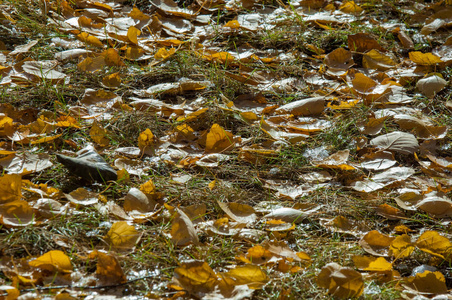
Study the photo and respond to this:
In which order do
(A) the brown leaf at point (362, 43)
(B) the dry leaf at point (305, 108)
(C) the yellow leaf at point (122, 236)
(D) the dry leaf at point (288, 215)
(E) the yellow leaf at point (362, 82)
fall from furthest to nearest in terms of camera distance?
(A) the brown leaf at point (362, 43), (E) the yellow leaf at point (362, 82), (B) the dry leaf at point (305, 108), (D) the dry leaf at point (288, 215), (C) the yellow leaf at point (122, 236)

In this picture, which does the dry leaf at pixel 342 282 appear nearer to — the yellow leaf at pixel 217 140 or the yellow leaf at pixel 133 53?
the yellow leaf at pixel 217 140

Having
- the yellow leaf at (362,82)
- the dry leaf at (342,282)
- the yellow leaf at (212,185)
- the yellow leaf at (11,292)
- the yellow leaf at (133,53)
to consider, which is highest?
the yellow leaf at (362,82)

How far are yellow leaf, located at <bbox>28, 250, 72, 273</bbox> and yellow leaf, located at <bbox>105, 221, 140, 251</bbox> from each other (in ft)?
0.47

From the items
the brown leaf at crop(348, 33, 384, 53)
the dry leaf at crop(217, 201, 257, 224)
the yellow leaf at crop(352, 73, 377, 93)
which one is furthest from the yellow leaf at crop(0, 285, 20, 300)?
the brown leaf at crop(348, 33, 384, 53)

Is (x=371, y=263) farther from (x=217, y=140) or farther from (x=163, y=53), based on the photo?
(x=163, y=53)

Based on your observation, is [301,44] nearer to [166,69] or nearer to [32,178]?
[166,69]

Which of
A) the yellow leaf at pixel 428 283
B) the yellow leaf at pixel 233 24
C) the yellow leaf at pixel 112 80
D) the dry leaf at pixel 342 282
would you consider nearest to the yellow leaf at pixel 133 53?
the yellow leaf at pixel 112 80

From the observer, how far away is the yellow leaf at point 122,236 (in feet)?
4.66

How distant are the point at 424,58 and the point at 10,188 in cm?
190

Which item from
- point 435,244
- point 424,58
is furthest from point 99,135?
point 424,58

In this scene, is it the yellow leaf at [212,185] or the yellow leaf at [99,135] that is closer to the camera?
the yellow leaf at [212,185]

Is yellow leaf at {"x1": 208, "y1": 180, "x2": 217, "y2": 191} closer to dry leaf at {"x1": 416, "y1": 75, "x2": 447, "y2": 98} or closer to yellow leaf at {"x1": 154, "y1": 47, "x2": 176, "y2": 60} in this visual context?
yellow leaf at {"x1": 154, "y1": 47, "x2": 176, "y2": 60}

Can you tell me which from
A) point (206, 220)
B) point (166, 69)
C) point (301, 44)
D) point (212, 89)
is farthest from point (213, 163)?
point (301, 44)

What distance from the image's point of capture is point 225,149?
74.0 inches
